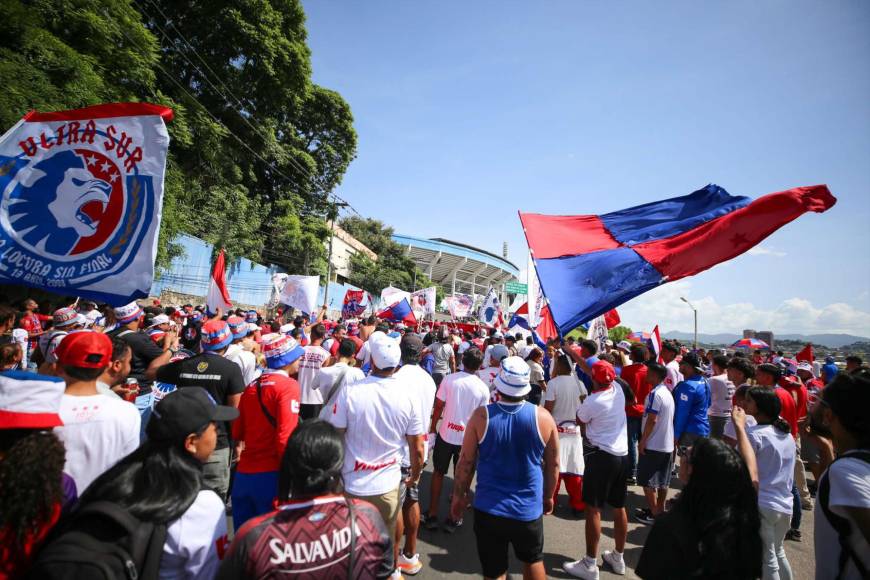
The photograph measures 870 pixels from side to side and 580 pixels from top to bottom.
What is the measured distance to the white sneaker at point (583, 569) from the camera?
3617mm

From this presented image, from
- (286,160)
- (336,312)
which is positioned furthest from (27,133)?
(336,312)

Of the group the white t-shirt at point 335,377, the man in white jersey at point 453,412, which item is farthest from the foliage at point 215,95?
the man in white jersey at point 453,412

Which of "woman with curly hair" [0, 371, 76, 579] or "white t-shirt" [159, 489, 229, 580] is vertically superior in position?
"woman with curly hair" [0, 371, 76, 579]

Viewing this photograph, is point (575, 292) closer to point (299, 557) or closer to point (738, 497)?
point (738, 497)

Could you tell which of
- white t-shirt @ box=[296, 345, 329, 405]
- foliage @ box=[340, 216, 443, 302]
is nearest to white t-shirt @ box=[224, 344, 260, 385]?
white t-shirt @ box=[296, 345, 329, 405]

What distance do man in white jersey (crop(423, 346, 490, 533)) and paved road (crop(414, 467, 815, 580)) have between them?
0.25 m

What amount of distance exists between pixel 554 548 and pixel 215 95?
78.5ft

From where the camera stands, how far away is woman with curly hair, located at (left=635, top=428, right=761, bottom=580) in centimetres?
171

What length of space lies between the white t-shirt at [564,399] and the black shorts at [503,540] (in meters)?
2.29

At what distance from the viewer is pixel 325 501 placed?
1553 millimetres

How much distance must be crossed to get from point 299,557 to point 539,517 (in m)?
1.85

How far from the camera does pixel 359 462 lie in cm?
290

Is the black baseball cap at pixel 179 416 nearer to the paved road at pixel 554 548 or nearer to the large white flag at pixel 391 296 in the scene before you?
the paved road at pixel 554 548

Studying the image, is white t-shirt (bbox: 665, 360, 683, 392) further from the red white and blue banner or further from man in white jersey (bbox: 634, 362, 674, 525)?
the red white and blue banner
